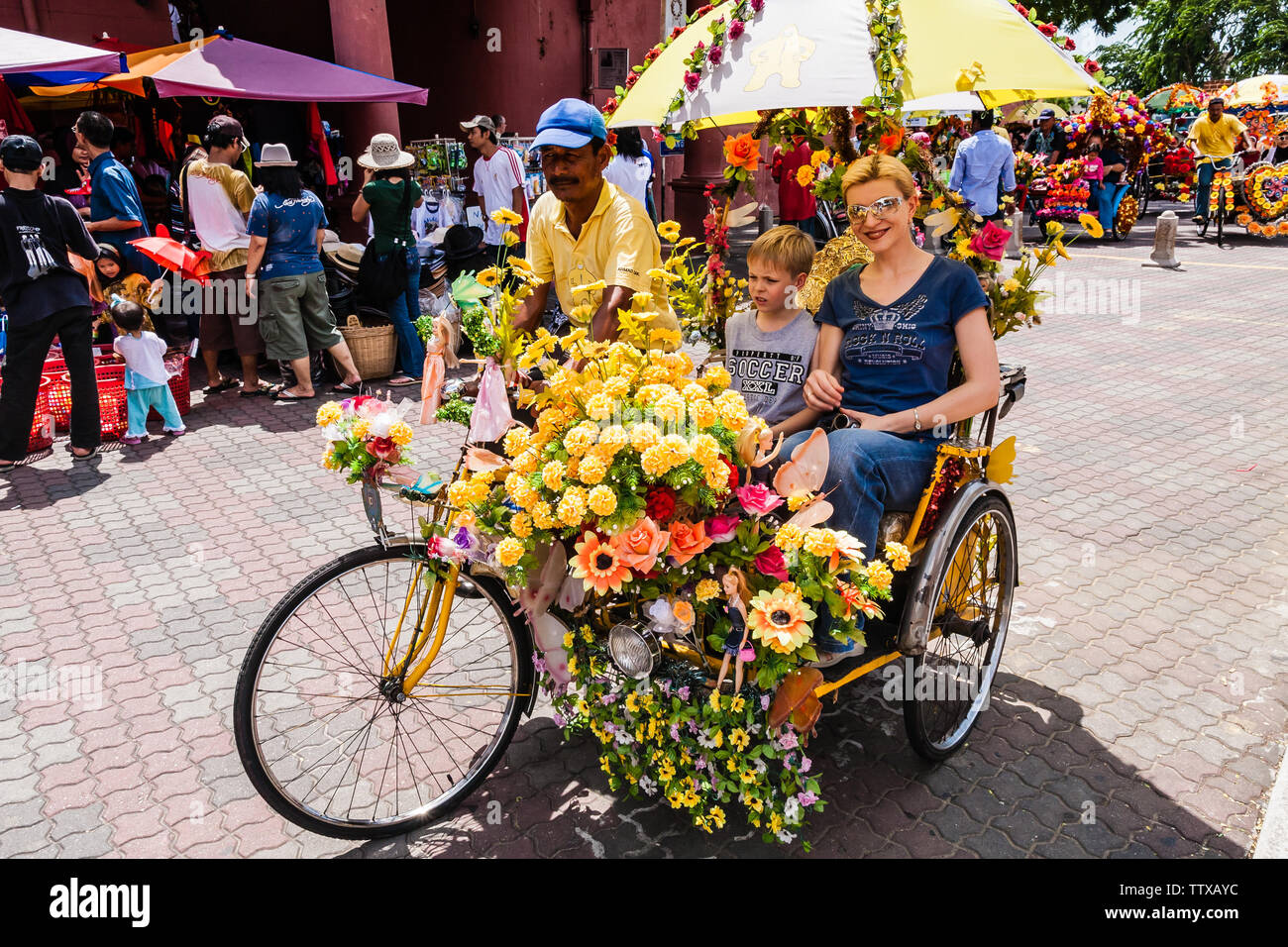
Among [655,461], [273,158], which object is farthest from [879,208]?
[273,158]

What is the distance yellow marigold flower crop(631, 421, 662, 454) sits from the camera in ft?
7.66

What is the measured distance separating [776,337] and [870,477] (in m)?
0.76

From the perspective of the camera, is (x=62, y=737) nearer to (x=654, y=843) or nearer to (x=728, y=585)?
(x=654, y=843)

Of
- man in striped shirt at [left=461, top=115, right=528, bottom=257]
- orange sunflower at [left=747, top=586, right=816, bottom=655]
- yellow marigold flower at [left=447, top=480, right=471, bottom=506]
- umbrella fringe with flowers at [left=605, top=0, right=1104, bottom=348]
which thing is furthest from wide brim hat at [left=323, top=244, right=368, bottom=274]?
orange sunflower at [left=747, top=586, right=816, bottom=655]

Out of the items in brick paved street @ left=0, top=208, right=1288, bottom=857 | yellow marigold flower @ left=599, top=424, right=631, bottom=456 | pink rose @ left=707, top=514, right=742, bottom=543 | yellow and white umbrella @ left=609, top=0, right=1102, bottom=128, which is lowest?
brick paved street @ left=0, top=208, right=1288, bottom=857

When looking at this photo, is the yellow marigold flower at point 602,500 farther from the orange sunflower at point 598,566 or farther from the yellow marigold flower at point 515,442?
the yellow marigold flower at point 515,442

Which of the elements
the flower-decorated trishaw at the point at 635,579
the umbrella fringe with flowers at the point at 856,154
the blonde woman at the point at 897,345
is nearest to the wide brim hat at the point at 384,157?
the umbrella fringe with flowers at the point at 856,154

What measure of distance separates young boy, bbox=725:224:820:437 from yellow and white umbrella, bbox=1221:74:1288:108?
68.1 ft

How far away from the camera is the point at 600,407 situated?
242cm

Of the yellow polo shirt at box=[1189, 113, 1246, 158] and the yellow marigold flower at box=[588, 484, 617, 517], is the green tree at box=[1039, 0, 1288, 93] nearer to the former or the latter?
the yellow polo shirt at box=[1189, 113, 1246, 158]

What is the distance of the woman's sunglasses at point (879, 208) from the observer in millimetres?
3107

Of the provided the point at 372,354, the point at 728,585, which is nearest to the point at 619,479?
the point at 728,585

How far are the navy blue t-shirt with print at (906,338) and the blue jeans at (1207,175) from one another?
1670 cm

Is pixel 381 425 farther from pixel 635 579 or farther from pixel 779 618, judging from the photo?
pixel 779 618
